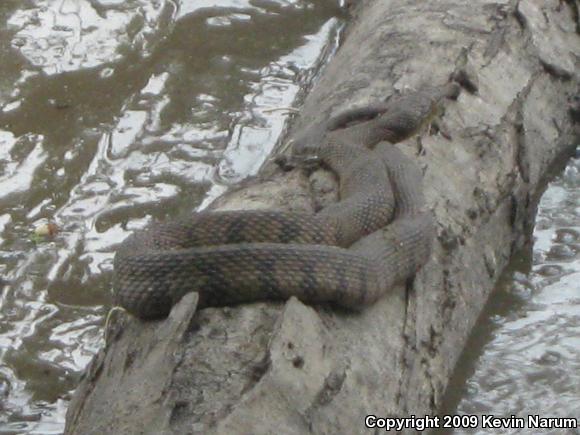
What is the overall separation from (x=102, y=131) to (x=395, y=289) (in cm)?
275

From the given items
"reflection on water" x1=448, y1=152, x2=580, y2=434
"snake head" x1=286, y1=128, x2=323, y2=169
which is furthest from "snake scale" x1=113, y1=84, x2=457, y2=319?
"reflection on water" x1=448, y1=152, x2=580, y2=434

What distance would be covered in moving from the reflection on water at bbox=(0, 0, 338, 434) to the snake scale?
0.90 metres

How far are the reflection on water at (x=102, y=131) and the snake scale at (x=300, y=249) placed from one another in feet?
2.96

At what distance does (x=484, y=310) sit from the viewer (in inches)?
191

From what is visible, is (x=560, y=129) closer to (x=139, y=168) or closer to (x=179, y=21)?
(x=139, y=168)

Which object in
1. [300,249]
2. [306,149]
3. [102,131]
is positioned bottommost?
[102,131]

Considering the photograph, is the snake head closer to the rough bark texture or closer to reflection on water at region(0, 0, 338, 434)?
Result: the rough bark texture

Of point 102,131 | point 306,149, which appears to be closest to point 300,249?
point 306,149

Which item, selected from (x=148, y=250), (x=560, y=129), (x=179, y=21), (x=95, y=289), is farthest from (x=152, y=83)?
(x=148, y=250)

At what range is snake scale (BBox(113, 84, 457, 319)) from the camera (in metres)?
3.48

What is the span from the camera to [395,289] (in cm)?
380

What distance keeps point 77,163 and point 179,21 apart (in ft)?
6.09

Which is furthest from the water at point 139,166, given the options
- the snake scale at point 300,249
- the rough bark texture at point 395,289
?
the snake scale at point 300,249

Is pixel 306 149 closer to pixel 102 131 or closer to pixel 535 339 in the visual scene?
pixel 535 339
